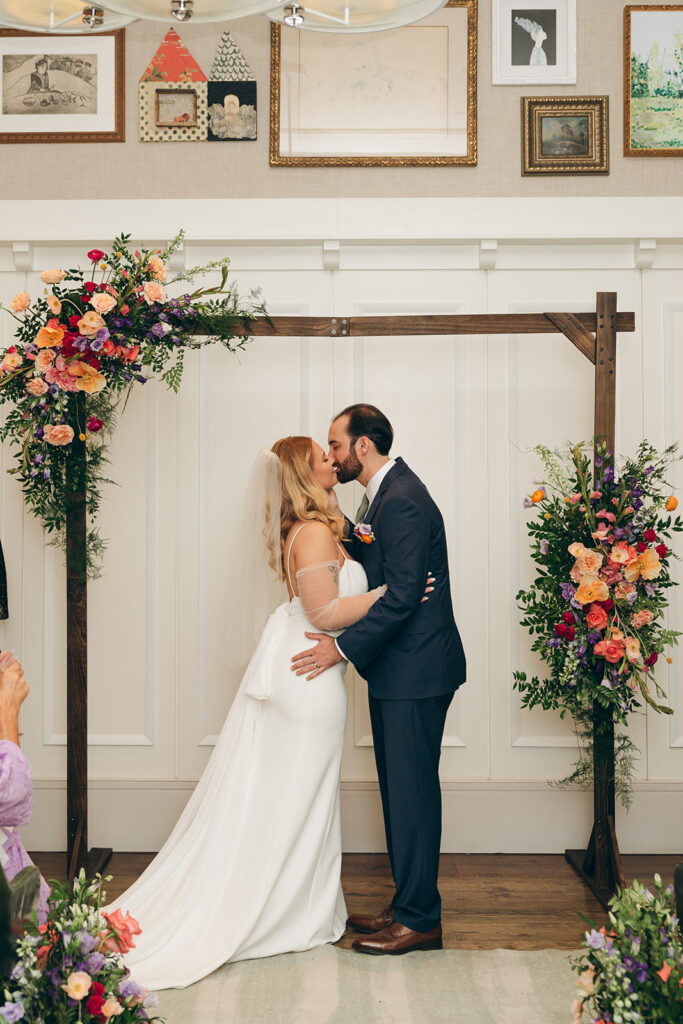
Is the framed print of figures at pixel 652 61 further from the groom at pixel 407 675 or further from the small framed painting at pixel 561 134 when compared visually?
the groom at pixel 407 675

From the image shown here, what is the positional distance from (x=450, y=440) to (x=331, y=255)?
38.8 inches

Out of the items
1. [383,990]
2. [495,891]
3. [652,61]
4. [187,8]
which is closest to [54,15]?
[187,8]

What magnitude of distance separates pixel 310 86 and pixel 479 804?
3298 mm

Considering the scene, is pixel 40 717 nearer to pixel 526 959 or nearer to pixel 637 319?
pixel 526 959

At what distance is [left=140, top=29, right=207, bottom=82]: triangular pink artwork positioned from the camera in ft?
13.5

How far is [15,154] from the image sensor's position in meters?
4.18

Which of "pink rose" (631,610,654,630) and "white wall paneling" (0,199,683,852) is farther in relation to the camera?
"white wall paneling" (0,199,683,852)

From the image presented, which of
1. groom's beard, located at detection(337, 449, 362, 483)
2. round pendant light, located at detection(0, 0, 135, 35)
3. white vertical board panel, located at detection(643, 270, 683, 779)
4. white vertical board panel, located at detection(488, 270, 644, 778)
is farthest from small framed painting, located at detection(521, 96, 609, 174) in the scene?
round pendant light, located at detection(0, 0, 135, 35)

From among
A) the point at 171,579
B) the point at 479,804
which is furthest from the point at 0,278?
the point at 479,804

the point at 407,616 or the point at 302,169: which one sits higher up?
the point at 302,169

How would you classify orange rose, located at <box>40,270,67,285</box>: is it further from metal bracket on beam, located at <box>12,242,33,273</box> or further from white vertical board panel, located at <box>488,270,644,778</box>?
white vertical board panel, located at <box>488,270,644,778</box>

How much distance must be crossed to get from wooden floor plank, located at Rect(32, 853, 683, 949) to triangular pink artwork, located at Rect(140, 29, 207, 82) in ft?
11.2

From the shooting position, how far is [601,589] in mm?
3348

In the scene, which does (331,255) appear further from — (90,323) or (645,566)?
(645,566)
